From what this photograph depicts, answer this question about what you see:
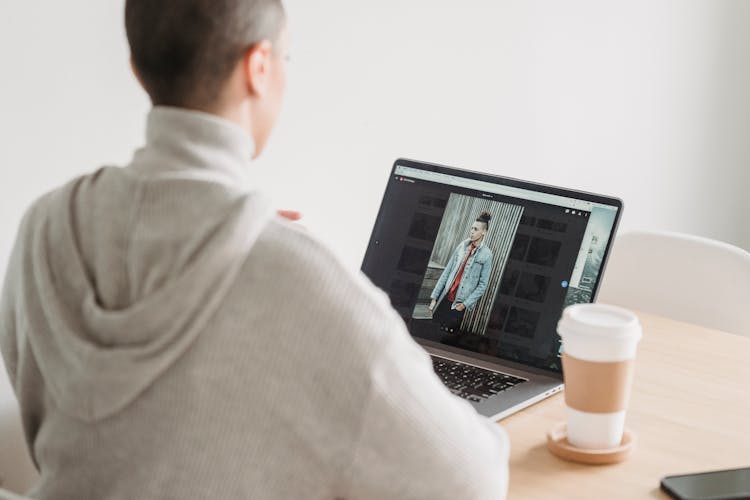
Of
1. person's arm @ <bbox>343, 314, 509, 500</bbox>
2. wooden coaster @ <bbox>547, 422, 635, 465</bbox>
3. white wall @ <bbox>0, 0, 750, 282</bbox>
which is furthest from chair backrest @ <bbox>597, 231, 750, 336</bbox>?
person's arm @ <bbox>343, 314, 509, 500</bbox>

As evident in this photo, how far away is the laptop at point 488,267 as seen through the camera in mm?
1475

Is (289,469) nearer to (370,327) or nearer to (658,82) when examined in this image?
(370,327)

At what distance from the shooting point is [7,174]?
1.31 meters

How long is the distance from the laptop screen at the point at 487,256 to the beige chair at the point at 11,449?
23.5 inches

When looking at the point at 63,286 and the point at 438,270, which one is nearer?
the point at 63,286

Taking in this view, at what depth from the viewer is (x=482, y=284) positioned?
1.53m

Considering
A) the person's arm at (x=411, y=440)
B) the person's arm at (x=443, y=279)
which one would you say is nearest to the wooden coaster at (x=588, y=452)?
the person's arm at (x=411, y=440)

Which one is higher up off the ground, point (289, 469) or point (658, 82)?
point (658, 82)

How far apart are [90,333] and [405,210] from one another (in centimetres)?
80

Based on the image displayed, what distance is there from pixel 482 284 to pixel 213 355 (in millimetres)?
735

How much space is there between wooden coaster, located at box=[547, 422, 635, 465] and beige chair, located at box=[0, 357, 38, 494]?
69cm

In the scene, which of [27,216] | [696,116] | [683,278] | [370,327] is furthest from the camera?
[696,116]

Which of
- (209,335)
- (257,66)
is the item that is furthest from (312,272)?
(257,66)

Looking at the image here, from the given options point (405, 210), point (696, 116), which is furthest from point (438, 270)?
point (696, 116)
